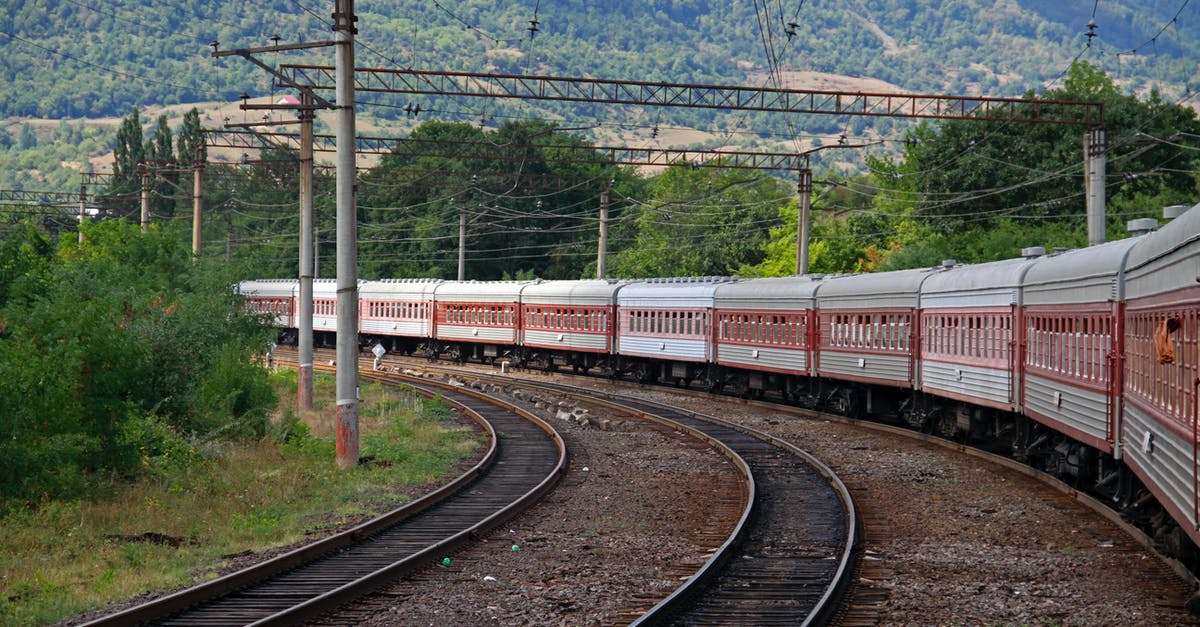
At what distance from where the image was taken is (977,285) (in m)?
24.6

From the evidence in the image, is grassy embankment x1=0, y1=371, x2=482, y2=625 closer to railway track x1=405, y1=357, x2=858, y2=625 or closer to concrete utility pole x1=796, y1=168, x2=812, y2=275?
railway track x1=405, y1=357, x2=858, y2=625

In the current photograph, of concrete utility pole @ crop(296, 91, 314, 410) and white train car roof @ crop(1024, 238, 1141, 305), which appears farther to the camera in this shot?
concrete utility pole @ crop(296, 91, 314, 410)

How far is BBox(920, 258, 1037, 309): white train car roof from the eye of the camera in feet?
73.7

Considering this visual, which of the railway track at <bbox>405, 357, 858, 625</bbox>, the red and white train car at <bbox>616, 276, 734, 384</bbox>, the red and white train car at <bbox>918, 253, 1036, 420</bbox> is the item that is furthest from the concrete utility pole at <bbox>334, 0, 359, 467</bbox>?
the red and white train car at <bbox>616, 276, 734, 384</bbox>

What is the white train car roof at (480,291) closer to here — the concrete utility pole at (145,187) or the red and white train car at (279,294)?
the red and white train car at (279,294)

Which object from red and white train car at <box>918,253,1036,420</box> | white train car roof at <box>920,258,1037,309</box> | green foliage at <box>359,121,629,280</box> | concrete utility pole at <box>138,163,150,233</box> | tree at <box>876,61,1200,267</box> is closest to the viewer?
red and white train car at <box>918,253,1036,420</box>

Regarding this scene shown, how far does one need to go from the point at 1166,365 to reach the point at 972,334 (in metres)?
13.2

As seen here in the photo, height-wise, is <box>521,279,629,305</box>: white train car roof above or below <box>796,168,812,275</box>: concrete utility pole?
below

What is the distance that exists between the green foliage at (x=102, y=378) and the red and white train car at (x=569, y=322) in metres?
17.6

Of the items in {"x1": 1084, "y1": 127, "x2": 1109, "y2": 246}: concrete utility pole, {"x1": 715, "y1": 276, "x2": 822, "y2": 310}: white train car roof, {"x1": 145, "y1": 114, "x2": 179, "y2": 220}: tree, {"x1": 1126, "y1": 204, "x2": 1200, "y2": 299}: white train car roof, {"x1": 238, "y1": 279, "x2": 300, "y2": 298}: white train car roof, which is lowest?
{"x1": 1126, "y1": 204, "x2": 1200, "y2": 299}: white train car roof

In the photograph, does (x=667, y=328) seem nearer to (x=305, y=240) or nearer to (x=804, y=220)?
(x=804, y=220)

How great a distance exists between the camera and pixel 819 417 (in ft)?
111

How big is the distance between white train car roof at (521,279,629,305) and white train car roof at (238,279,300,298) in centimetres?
1830

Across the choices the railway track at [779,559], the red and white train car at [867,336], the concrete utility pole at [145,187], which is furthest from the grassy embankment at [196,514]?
the concrete utility pole at [145,187]
